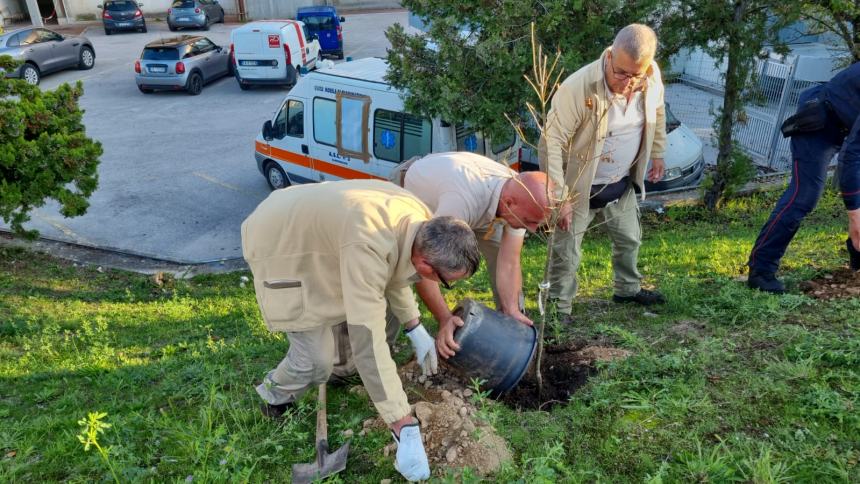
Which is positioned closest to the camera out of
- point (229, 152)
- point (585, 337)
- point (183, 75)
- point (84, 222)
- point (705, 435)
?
point (705, 435)

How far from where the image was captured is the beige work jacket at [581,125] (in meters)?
4.01

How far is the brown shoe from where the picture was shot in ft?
12.0

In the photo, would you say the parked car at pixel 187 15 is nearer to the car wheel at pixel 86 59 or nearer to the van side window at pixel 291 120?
the car wheel at pixel 86 59

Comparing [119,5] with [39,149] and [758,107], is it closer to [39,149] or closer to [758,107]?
[39,149]

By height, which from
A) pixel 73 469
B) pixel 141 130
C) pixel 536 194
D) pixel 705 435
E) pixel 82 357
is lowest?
pixel 141 130

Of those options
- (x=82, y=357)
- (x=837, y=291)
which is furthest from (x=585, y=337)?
(x=82, y=357)

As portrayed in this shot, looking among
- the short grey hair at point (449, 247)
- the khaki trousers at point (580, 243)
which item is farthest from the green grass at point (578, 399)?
the short grey hair at point (449, 247)

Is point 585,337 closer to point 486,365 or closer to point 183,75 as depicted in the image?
point 486,365

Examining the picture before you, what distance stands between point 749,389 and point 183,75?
16.4 meters

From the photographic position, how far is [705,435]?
3.08 m

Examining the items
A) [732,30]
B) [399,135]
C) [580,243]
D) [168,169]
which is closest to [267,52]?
[168,169]

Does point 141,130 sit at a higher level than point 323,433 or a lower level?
lower

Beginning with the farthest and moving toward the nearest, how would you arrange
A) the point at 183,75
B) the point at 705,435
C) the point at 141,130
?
the point at 183,75, the point at 141,130, the point at 705,435

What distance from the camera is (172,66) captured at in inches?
653
